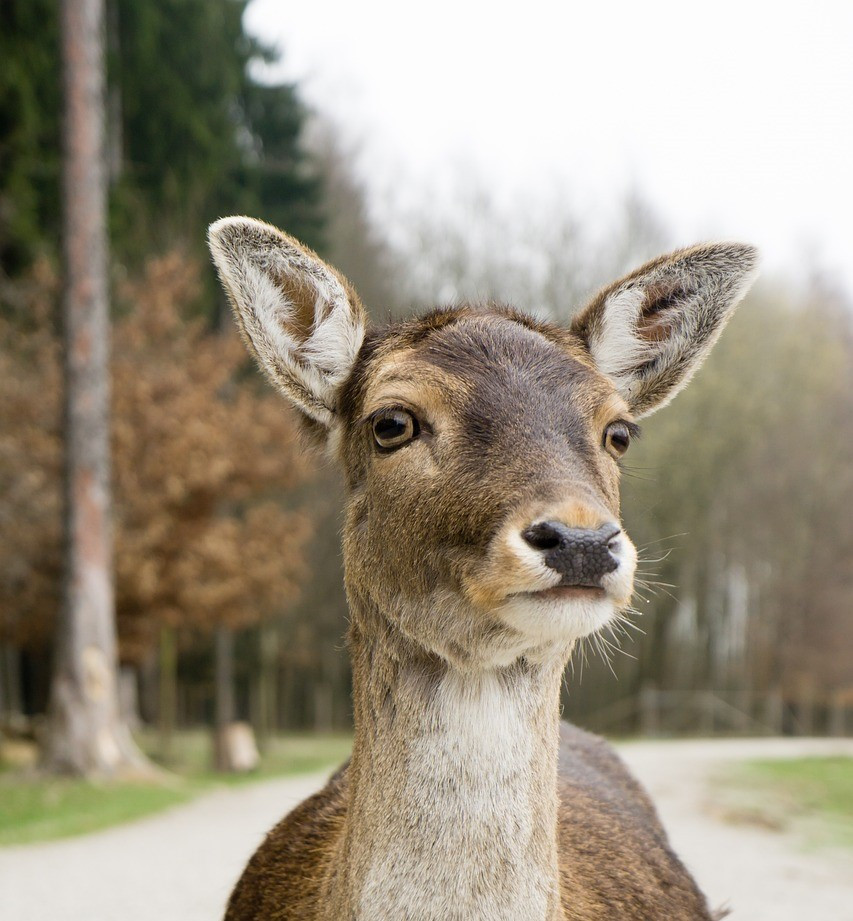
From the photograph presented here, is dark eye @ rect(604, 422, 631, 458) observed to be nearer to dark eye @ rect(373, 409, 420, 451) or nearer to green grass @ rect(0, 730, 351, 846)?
dark eye @ rect(373, 409, 420, 451)

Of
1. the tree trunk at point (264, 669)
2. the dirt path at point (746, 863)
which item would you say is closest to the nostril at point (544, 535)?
the dirt path at point (746, 863)

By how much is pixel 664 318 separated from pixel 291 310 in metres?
1.21

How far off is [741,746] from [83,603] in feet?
41.5

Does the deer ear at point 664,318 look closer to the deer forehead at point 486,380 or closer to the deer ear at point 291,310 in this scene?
the deer forehead at point 486,380

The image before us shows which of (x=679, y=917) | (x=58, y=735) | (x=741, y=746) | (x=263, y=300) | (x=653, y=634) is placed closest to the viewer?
(x=263, y=300)

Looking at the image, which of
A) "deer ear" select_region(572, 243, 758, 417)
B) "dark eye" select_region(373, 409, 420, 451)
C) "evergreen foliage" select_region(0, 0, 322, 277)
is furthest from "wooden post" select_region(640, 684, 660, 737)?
"dark eye" select_region(373, 409, 420, 451)

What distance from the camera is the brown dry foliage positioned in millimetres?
15562

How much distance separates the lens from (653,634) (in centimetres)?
3011

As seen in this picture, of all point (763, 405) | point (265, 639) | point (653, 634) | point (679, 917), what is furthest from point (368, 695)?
point (653, 634)

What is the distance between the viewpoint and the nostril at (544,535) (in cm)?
241

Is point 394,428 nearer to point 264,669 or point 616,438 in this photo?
point 616,438

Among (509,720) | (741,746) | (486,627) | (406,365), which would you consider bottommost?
(741,746)

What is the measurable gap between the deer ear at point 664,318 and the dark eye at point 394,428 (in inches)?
32.4

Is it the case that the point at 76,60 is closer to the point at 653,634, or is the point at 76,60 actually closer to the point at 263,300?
the point at 263,300
